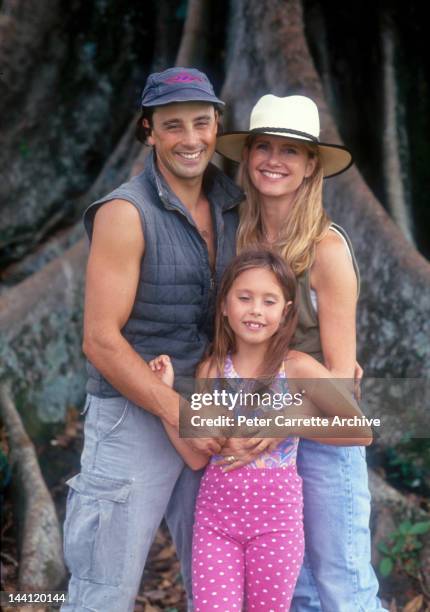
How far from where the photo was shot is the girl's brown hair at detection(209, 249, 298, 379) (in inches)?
117

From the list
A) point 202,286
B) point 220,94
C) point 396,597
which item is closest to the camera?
point 202,286

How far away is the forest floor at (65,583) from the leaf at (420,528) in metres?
0.26

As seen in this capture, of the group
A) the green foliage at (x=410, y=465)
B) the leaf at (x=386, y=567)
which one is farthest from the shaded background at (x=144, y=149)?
the leaf at (x=386, y=567)

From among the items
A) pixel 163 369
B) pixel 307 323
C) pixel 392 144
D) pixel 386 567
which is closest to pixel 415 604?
pixel 386 567

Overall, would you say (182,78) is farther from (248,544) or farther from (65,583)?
(65,583)

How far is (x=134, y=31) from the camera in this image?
22.4ft

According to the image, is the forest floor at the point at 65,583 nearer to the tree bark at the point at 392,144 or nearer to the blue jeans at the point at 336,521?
the blue jeans at the point at 336,521

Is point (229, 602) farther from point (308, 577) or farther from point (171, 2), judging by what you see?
point (171, 2)

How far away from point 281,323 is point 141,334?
0.50 m

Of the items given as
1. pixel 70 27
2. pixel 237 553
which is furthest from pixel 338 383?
pixel 70 27

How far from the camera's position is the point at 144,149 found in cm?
572

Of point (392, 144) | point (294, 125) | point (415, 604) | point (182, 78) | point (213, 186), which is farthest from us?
point (392, 144)

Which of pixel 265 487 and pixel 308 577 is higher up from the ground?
pixel 265 487

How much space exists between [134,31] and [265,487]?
4.79 meters
